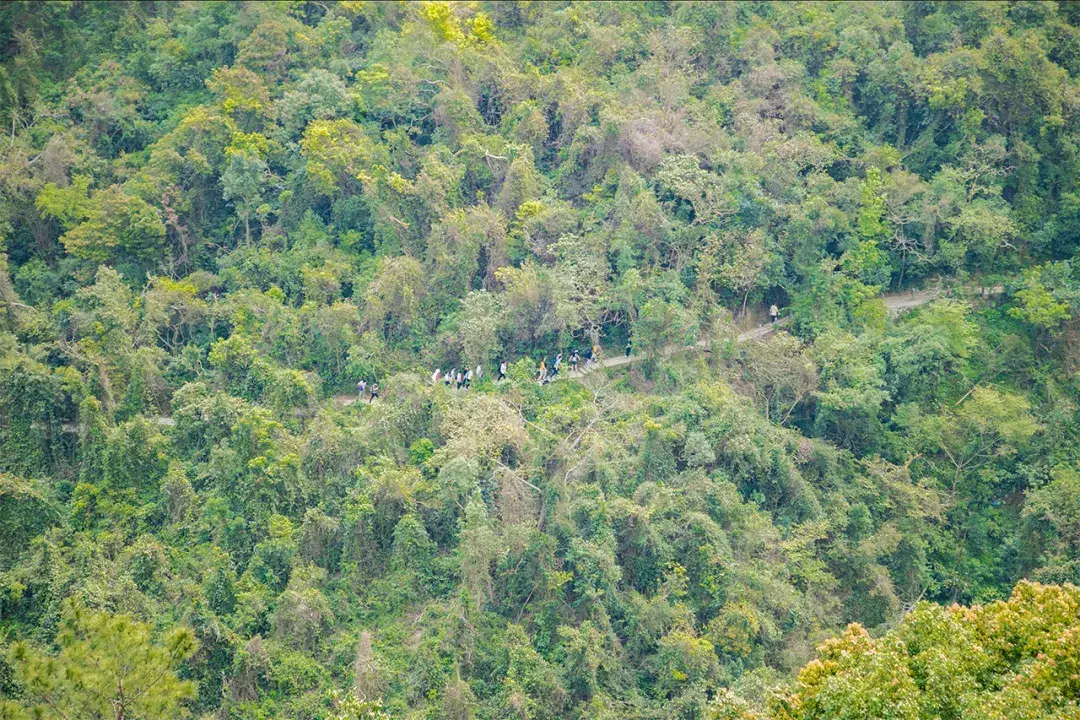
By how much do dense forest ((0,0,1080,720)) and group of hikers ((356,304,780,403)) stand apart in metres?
0.32

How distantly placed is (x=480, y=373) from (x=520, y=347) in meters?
1.37

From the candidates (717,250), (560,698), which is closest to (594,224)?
(717,250)

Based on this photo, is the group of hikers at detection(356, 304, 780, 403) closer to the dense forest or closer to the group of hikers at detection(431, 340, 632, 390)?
the group of hikers at detection(431, 340, 632, 390)

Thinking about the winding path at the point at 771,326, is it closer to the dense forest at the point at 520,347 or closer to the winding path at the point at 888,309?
the winding path at the point at 888,309

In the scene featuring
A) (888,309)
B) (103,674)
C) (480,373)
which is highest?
(103,674)

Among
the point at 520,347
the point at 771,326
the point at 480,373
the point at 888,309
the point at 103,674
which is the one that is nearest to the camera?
the point at 103,674

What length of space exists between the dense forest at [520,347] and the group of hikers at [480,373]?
32 cm

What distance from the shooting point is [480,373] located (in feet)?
95.9

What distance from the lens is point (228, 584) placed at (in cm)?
2452

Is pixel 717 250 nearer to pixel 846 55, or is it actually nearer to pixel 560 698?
pixel 846 55

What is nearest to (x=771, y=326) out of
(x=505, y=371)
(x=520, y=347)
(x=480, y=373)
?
(x=520, y=347)

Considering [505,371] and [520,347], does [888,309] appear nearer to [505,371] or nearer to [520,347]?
[520,347]

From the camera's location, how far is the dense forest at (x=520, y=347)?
24.3 metres

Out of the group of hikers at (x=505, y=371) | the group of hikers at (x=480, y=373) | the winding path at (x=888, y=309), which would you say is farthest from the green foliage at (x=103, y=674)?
the winding path at (x=888, y=309)
